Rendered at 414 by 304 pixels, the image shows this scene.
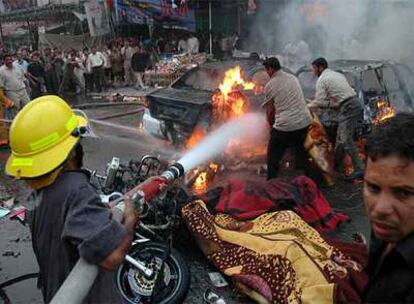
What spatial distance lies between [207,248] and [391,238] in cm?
320

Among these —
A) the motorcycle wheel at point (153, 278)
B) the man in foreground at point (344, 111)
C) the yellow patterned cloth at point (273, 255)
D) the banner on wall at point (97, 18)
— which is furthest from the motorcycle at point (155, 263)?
the banner on wall at point (97, 18)

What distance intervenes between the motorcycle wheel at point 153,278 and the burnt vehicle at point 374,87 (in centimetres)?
427

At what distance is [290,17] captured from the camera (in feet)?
60.9

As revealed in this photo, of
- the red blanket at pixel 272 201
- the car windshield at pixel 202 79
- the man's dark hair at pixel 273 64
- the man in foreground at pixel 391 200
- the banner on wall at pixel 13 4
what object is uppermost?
the banner on wall at pixel 13 4

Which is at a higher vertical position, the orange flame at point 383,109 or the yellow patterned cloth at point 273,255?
the orange flame at point 383,109

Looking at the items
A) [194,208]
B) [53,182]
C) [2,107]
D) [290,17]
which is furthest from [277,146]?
[290,17]

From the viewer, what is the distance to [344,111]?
711 centimetres

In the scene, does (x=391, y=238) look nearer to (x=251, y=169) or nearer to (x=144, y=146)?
(x=251, y=169)

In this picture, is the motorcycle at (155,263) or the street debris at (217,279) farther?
the street debris at (217,279)

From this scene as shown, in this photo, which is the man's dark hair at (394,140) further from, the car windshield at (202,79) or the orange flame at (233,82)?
the car windshield at (202,79)

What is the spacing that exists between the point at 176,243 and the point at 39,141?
10.6 ft

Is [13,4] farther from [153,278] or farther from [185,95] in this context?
[153,278]

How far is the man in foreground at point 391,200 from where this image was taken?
1276mm

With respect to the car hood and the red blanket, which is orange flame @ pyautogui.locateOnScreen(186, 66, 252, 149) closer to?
the car hood
